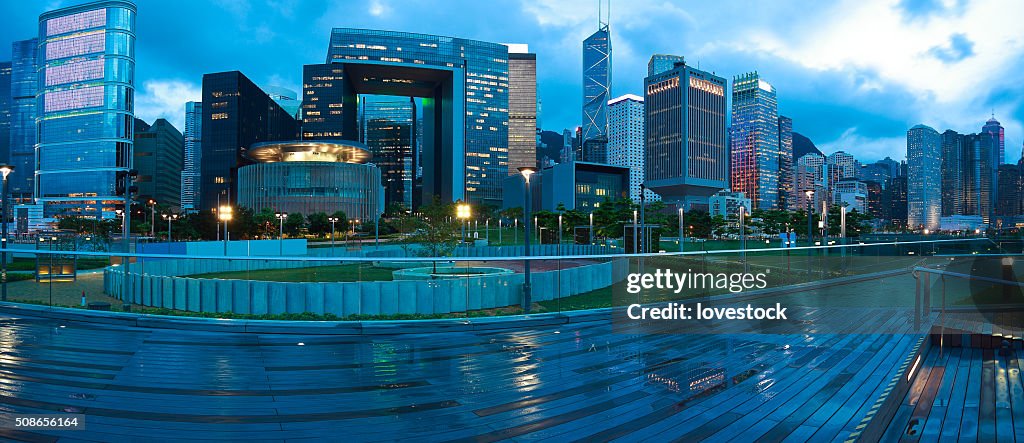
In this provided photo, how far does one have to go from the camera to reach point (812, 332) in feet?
30.4

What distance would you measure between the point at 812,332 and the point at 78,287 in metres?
16.8

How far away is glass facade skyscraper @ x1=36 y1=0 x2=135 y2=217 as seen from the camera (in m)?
148

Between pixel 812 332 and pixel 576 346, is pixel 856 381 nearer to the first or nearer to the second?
pixel 812 332

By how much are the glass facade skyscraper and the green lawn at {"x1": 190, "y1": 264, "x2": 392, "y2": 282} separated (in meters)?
174

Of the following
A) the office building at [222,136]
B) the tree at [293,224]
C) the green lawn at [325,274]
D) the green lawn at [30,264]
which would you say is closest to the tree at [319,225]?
the tree at [293,224]

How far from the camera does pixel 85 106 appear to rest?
148m

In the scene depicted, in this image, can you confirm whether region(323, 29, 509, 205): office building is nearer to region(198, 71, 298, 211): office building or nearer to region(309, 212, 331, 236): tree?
region(198, 71, 298, 211): office building

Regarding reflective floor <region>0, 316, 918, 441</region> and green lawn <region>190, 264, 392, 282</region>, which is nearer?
reflective floor <region>0, 316, 918, 441</region>

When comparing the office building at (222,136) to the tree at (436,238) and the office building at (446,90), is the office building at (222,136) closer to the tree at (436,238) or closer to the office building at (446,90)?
the office building at (446,90)

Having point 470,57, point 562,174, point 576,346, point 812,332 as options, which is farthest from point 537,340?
point 470,57

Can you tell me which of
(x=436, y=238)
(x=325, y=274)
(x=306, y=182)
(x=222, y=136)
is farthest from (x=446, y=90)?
(x=325, y=274)

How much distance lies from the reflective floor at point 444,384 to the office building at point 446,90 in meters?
153

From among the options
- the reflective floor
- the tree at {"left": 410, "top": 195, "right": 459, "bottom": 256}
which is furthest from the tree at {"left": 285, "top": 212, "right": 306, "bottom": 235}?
the reflective floor

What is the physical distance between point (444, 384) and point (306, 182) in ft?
387
